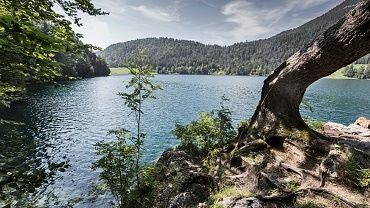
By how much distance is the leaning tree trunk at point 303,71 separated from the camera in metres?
8.73

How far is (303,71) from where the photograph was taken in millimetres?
11008

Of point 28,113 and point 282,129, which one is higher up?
point 282,129

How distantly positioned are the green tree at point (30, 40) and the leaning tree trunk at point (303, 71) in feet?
25.3

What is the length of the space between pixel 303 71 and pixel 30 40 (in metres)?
10.0

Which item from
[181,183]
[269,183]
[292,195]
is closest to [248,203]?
[292,195]

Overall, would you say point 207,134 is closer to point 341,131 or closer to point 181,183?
point 181,183

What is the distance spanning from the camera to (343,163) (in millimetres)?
8977

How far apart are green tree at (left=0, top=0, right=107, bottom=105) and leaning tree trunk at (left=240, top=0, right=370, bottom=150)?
7717mm

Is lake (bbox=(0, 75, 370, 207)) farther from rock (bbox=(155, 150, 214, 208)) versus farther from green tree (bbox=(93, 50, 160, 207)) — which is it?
rock (bbox=(155, 150, 214, 208))

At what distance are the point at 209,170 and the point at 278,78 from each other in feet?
17.3

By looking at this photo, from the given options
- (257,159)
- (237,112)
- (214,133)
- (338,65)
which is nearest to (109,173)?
(257,159)

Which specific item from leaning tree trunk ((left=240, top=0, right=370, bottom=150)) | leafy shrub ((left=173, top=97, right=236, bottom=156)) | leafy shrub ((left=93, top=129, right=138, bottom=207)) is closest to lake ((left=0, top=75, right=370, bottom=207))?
leafy shrub ((left=93, top=129, right=138, bottom=207))

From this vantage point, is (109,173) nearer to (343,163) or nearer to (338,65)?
(343,163)

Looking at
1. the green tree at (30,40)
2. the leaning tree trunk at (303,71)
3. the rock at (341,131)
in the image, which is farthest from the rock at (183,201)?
the rock at (341,131)
